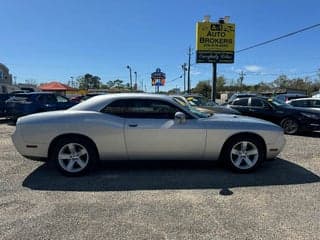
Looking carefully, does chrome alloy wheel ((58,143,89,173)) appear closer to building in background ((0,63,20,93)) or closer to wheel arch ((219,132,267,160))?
wheel arch ((219,132,267,160))

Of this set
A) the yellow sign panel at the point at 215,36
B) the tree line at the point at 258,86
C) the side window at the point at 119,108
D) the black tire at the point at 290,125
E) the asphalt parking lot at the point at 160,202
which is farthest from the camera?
the tree line at the point at 258,86

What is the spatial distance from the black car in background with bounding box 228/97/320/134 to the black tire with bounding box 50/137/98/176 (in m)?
8.35

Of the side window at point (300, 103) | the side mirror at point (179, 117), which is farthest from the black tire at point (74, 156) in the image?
the side window at point (300, 103)

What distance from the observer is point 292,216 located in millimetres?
4012

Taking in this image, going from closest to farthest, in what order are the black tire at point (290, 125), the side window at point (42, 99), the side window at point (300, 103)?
1. the black tire at point (290, 125)
2. the side window at point (300, 103)
3. the side window at point (42, 99)

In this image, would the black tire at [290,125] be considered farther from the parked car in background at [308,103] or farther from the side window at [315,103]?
the side window at [315,103]

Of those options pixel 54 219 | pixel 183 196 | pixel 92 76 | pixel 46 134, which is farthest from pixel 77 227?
pixel 92 76

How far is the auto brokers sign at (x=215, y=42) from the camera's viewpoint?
23.8 meters

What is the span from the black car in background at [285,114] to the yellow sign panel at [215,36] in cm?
1125

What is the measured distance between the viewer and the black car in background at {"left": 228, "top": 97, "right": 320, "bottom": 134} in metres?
11.2

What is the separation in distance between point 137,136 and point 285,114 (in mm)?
7973

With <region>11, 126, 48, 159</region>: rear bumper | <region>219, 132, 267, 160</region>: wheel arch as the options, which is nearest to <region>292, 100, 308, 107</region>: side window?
<region>219, 132, 267, 160</region>: wheel arch

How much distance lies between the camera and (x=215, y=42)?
79.2ft

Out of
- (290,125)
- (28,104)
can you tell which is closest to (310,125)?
(290,125)
